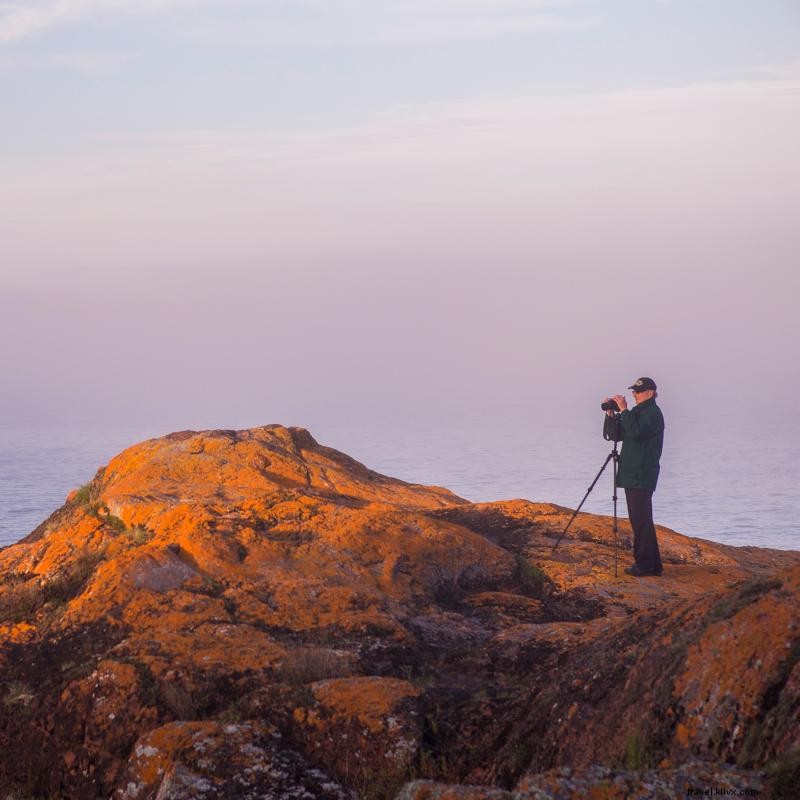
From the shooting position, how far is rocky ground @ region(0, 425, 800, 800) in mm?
6154

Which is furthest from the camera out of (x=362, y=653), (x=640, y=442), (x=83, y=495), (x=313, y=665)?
(x=83, y=495)

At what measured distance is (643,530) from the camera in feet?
45.0

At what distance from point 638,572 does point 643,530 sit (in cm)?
59

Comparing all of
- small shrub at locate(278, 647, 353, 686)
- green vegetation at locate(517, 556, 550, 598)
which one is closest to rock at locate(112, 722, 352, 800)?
small shrub at locate(278, 647, 353, 686)

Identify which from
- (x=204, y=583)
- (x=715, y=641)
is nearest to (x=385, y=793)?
(x=715, y=641)

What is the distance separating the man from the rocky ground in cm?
37

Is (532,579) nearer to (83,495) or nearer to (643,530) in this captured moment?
(643,530)

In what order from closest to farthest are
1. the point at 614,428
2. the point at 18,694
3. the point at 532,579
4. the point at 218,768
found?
the point at 218,768 < the point at 18,694 < the point at 532,579 < the point at 614,428

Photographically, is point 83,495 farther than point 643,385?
Yes

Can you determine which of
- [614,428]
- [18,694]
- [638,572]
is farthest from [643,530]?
[18,694]

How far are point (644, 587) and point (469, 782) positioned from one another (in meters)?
6.16

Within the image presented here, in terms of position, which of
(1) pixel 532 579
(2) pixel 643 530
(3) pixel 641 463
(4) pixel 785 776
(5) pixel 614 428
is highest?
(5) pixel 614 428

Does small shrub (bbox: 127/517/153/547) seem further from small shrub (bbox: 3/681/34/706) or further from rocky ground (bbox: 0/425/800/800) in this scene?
small shrub (bbox: 3/681/34/706)

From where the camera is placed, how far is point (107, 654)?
9883 mm
